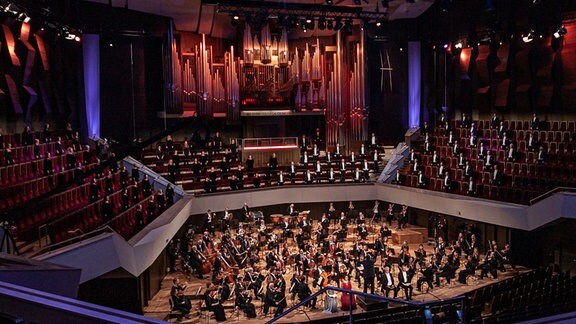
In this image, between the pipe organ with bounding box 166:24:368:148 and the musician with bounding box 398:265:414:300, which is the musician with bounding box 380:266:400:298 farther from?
the pipe organ with bounding box 166:24:368:148

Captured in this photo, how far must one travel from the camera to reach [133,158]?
55.3ft

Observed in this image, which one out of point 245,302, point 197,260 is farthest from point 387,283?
point 197,260

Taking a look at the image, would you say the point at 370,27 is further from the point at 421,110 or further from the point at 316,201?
the point at 316,201

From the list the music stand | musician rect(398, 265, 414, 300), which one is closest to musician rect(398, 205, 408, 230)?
musician rect(398, 265, 414, 300)

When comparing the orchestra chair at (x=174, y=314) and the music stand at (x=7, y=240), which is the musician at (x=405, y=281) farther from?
the music stand at (x=7, y=240)

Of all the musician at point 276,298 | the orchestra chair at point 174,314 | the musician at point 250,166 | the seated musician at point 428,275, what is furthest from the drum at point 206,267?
the musician at point 250,166

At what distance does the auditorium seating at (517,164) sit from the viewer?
1368 cm

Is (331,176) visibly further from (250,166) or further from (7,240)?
(7,240)

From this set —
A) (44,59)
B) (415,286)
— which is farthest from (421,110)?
(44,59)

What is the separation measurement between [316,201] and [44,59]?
362 inches

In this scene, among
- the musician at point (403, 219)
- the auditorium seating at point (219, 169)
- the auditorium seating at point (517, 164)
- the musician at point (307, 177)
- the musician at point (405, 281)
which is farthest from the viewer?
the musician at point (307, 177)

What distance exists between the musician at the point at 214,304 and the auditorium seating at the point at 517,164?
806 centimetres

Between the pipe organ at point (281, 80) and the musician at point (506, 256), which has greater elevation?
the pipe organ at point (281, 80)

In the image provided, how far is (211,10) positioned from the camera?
17641mm
